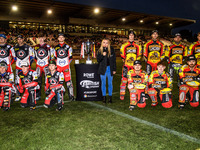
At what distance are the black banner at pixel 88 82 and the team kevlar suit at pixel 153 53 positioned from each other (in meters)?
1.81

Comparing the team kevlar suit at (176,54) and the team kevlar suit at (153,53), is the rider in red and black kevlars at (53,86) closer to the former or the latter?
the team kevlar suit at (153,53)

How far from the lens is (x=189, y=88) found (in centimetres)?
486

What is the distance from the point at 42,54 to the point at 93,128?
315cm

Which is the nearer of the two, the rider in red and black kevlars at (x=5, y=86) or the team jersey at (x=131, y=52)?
the rider in red and black kevlars at (x=5, y=86)

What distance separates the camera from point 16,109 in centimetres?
483

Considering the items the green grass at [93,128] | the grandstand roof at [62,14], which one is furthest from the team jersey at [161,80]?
the grandstand roof at [62,14]

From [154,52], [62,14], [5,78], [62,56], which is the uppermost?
[62,14]

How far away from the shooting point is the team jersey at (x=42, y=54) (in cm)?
553

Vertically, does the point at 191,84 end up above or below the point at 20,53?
below

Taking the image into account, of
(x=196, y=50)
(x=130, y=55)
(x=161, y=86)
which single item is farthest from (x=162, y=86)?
(x=196, y=50)

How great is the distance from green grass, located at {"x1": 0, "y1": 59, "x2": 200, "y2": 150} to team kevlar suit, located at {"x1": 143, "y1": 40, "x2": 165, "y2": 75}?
148 cm

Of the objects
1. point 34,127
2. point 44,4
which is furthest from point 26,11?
point 34,127

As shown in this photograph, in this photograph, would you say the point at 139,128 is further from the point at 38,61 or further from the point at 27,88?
the point at 38,61

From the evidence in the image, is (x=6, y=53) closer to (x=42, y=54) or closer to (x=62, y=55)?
(x=42, y=54)
